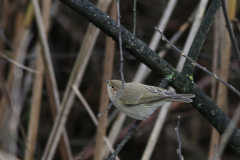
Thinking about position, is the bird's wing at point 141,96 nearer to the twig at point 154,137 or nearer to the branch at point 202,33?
the twig at point 154,137

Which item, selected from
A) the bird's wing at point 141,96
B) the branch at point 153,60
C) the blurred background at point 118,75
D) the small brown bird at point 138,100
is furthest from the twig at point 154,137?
the blurred background at point 118,75

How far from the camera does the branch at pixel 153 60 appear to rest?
146cm

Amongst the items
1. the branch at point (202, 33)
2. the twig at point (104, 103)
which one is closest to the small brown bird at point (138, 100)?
the twig at point (104, 103)

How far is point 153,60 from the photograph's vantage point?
1.64 meters

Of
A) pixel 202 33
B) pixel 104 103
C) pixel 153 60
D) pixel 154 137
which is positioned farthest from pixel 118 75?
pixel 153 60

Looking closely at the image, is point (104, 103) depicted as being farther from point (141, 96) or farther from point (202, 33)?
point (202, 33)

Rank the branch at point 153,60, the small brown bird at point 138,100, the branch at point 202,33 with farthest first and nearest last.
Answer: the small brown bird at point 138,100 < the branch at point 202,33 < the branch at point 153,60

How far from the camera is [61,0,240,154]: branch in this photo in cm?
146

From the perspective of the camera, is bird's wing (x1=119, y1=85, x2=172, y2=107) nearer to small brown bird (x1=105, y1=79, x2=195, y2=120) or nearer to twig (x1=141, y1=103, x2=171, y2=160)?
small brown bird (x1=105, y1=79, x2=195, y2=120)

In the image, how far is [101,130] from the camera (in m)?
2.58

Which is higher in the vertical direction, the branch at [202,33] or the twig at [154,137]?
the branch at [202,33]

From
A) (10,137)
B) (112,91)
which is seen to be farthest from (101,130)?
(10,137)

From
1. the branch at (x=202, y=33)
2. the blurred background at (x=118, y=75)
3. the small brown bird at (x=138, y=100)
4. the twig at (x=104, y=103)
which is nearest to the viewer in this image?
the branch at (x=202, y=33)

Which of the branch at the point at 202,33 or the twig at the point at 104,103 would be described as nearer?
the branch at the point at 202,33
